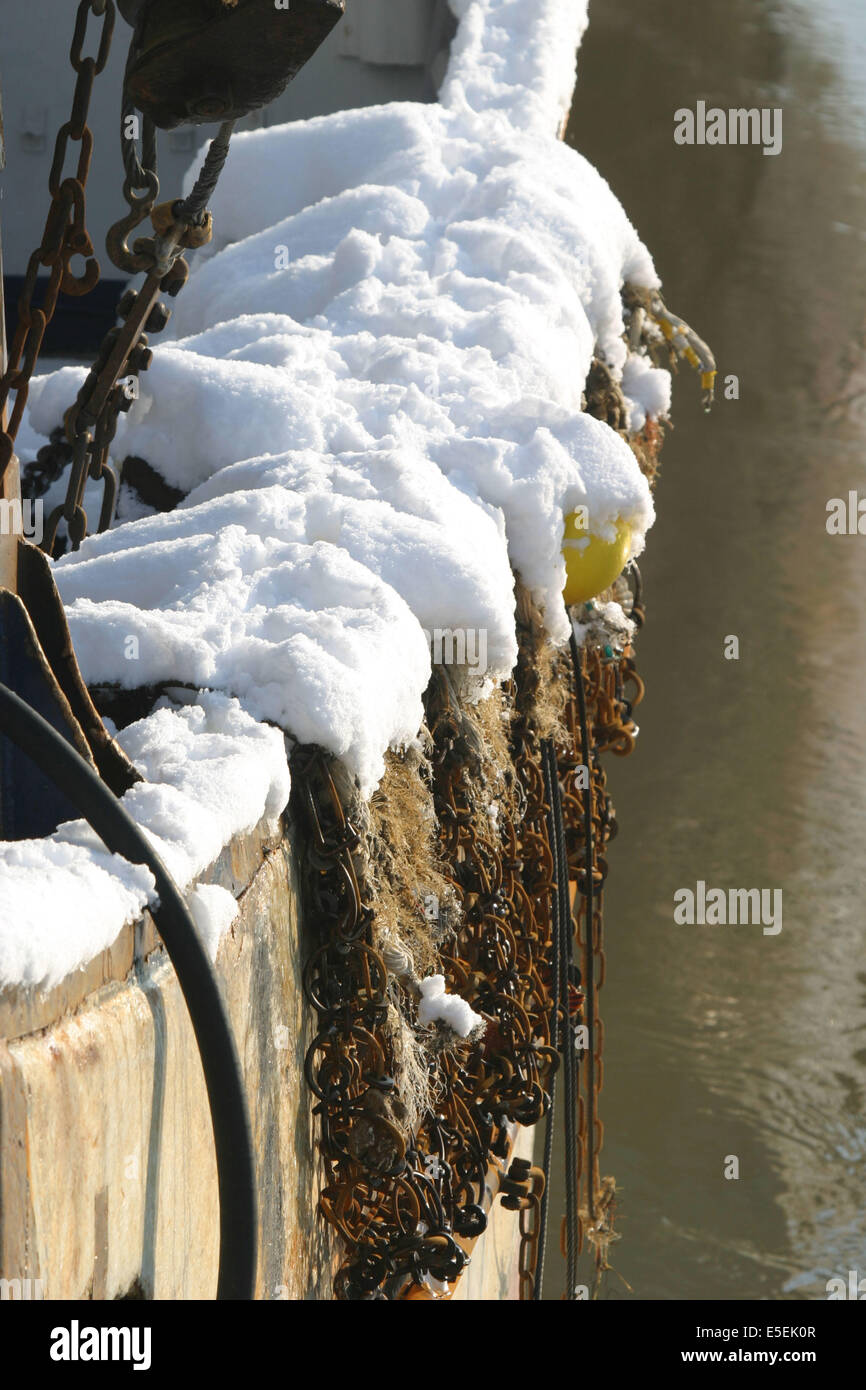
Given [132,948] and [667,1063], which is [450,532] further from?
[667,1063]

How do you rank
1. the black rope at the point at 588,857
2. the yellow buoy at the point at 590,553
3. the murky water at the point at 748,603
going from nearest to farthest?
the yellow buoy at the point at 590,553 < the black rope at the point at 588,857 < the murky water at the point at 748,603

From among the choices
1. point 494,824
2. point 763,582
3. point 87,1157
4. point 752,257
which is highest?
point 752,257

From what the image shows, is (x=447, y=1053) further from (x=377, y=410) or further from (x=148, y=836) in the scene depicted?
(x=377, y=410)

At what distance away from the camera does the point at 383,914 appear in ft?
6.97

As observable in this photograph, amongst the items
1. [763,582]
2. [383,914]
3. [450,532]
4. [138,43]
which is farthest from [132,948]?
[763,582]

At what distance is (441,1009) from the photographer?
7.29 ft

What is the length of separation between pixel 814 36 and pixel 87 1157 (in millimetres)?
9887

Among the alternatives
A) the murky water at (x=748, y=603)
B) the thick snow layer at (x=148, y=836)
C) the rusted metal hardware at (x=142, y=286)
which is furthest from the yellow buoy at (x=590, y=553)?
the murky water at (x=748, y=603)

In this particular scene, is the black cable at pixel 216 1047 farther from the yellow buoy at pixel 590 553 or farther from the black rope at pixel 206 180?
the yellow buoy at pixel 590 553

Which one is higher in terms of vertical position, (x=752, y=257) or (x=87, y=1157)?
(x=752, y=257)

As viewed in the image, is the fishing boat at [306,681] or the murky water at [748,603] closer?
the fishing boat at [306,681]

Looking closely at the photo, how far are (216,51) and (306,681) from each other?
785 mm

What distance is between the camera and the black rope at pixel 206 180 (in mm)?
1835

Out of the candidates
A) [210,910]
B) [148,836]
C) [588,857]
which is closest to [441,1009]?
[210,910]
